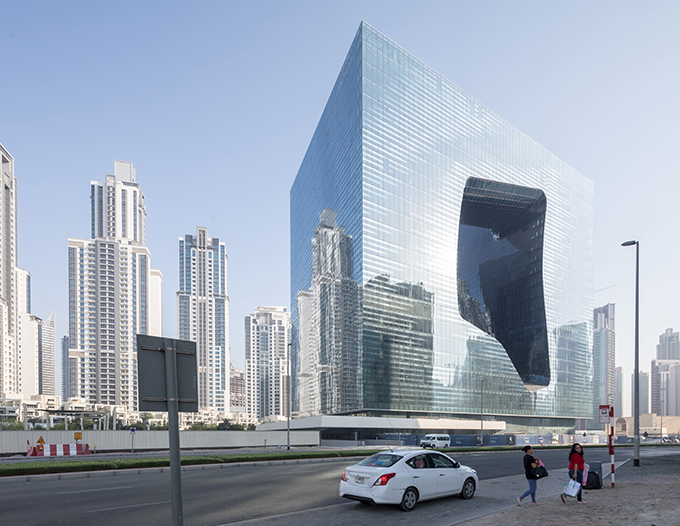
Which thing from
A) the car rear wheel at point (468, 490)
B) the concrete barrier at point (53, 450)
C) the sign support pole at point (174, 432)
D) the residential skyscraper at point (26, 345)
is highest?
the sign support pole at point (174, 432)

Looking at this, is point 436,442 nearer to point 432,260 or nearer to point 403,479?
point 403,479

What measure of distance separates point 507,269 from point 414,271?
4151 cm

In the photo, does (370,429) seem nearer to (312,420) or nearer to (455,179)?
(312,420)

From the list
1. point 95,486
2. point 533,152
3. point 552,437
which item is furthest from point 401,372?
point 95,486

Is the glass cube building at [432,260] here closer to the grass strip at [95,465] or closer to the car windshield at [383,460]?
the grass strip at [95,465]

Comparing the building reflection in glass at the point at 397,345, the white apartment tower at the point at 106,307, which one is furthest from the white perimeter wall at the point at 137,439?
the white apartment tower at the point at 106,307

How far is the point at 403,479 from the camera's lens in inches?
518

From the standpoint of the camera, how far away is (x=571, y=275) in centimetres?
12950

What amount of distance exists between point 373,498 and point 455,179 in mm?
103226

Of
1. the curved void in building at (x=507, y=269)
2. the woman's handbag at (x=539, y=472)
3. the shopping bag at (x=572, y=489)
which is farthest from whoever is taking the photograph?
the curved void in building at (x=507, y=269)

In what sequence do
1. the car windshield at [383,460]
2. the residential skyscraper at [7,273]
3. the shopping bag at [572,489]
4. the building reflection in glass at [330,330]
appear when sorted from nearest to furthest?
the car windshield at [383,460], the shopping bag at [572,489], the building reflection in glass at [330,330], the residential skyscraper at [7,273]

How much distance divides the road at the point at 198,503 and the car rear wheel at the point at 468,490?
0.22m

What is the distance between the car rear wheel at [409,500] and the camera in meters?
13.1

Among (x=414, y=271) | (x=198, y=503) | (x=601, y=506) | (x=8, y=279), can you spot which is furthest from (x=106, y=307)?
(x=601, y=506)
